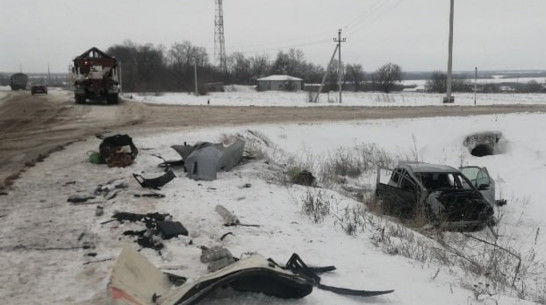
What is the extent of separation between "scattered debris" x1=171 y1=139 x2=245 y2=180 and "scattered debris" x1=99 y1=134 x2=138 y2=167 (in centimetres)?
111

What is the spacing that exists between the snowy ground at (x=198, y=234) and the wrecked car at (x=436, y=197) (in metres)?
0.92

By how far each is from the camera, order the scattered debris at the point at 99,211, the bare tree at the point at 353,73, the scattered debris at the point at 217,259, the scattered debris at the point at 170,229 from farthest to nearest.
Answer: the bare tree at the point at 353,73 < the scattered debris at the point at 99,211 < the scattered debris at the point at 170,229 < the scattered debris at the point at 217,259

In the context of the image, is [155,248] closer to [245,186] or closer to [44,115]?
[245,186]

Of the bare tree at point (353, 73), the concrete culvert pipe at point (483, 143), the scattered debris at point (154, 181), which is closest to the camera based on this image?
the scattered debris at point (154, 181)

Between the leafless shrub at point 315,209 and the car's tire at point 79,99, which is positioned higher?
the car's tire at point 79,99

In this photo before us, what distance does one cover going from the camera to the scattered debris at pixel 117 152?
1136 cm

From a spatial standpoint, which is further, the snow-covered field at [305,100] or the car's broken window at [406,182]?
the snow-covered field at [305,100]

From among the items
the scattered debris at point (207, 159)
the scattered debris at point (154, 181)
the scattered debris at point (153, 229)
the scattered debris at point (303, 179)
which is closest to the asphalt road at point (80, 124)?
the scattered debris at point (154, 181)

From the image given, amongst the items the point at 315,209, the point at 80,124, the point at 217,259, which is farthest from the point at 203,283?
the point at 80,124

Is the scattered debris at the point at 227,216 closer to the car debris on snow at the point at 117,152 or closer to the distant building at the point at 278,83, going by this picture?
the car debris on snow at the point at 117,152

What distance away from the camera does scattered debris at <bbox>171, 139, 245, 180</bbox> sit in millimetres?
10822

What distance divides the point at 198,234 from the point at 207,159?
417cm

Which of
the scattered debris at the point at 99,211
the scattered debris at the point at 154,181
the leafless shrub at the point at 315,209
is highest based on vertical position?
the scattered debris at the point at 154,181

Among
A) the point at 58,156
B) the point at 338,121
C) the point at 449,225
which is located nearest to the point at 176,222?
the point at 449,225
